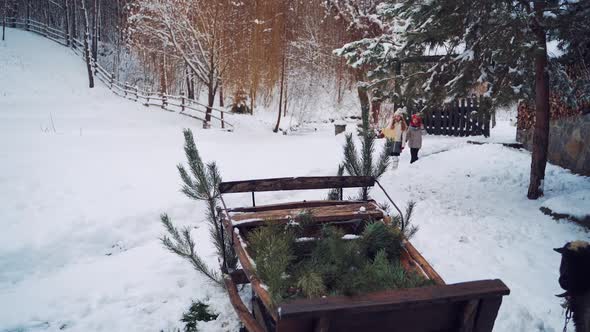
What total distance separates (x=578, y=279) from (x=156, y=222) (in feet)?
19.9

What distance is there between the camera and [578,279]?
1516 mm

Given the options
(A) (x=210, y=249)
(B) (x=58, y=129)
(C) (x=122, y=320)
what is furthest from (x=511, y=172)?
(B) (x=58, y=129)

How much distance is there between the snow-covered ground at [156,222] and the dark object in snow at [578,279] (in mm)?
2108

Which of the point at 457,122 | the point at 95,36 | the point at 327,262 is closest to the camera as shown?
the point at 327,262

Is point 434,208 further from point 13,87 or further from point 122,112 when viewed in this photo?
point 13,87

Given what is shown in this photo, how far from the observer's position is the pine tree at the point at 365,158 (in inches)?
155

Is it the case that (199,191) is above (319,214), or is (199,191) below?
above

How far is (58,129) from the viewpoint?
1286 cm

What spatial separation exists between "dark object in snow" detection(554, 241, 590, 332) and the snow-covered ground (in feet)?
6.92

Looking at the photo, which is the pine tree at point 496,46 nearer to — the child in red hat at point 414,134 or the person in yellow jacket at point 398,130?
the child in red hat at point 414,134

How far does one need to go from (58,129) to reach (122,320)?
11.7m

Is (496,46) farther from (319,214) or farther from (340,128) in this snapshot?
(340,128)

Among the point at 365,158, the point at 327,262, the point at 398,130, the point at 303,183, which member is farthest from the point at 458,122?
the point at 327,262

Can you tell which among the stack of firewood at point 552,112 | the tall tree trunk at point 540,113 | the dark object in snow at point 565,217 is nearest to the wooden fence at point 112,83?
the stack of firewood at point 552,112
